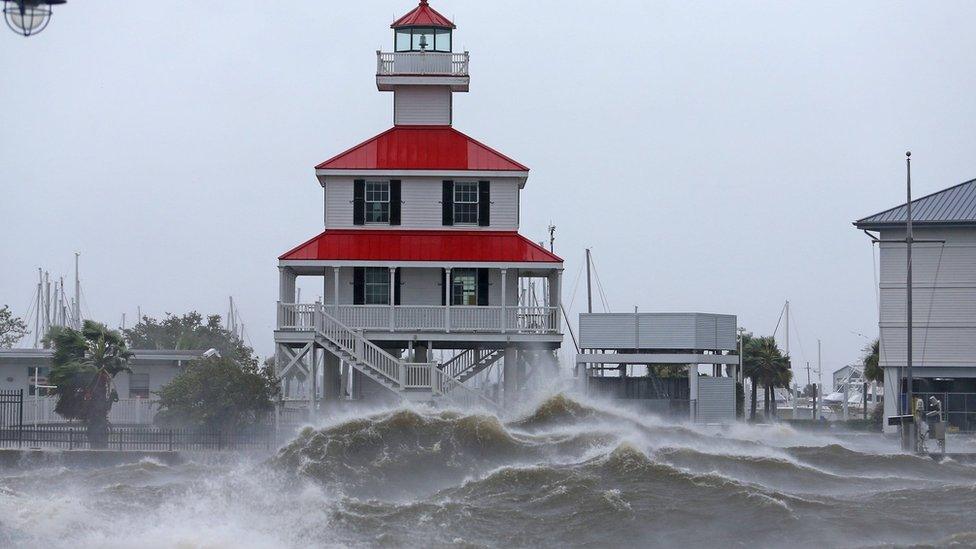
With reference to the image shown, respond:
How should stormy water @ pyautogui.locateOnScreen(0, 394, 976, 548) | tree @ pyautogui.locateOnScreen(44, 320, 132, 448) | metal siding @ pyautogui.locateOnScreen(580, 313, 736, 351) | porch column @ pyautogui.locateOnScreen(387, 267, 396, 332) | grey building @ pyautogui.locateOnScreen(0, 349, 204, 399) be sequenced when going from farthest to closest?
grey building @ pyautogui.locateOnScreen(0, 349, 204, 399) → metal siding @ pyautogui.locateOnScreen(580, 313, 736, 351) → porch column @ pyautogui.locateOnScreen(387, 267, 396, 332) → tree @ pyautogui.locateOnScreen(44, 320, 132, 448) → stormy water @ pyautogui.locateOnScreen(0, 394, 976, 548)

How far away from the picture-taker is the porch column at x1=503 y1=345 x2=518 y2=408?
48.8 meters

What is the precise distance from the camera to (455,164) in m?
49.1

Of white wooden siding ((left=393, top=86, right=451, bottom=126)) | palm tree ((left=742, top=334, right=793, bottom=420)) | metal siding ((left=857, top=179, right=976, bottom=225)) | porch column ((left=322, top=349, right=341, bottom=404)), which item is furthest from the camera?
palm tree ((left=742, top=334, right=793, bottom=420))

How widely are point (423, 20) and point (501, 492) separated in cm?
2331

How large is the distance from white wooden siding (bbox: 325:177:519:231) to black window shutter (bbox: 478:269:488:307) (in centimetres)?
164

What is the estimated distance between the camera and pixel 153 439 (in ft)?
147

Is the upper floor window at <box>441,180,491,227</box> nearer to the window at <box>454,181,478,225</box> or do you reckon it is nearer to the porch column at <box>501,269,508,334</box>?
the window at <box>454,181,478,225</box>

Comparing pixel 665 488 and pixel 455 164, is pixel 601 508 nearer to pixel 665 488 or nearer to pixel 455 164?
pixel 665 488

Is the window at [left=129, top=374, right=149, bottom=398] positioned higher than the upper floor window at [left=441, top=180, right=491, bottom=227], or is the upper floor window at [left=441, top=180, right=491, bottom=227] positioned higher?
the upper floor window at [left=441, top=180, right=491, bottom=227]

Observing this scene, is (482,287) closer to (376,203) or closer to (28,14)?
(376,203)

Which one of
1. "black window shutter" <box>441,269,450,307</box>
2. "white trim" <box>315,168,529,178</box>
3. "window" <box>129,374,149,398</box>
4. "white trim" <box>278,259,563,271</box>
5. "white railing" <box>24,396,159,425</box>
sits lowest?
"white railing" <box>24,396,159,425</box>

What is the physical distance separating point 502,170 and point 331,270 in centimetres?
683

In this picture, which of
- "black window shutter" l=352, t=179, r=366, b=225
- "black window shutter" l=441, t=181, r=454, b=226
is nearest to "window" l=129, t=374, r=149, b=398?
"black window shutter" l=352, t=179, r=366, b=225

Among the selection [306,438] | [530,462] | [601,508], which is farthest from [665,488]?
[306,438]
